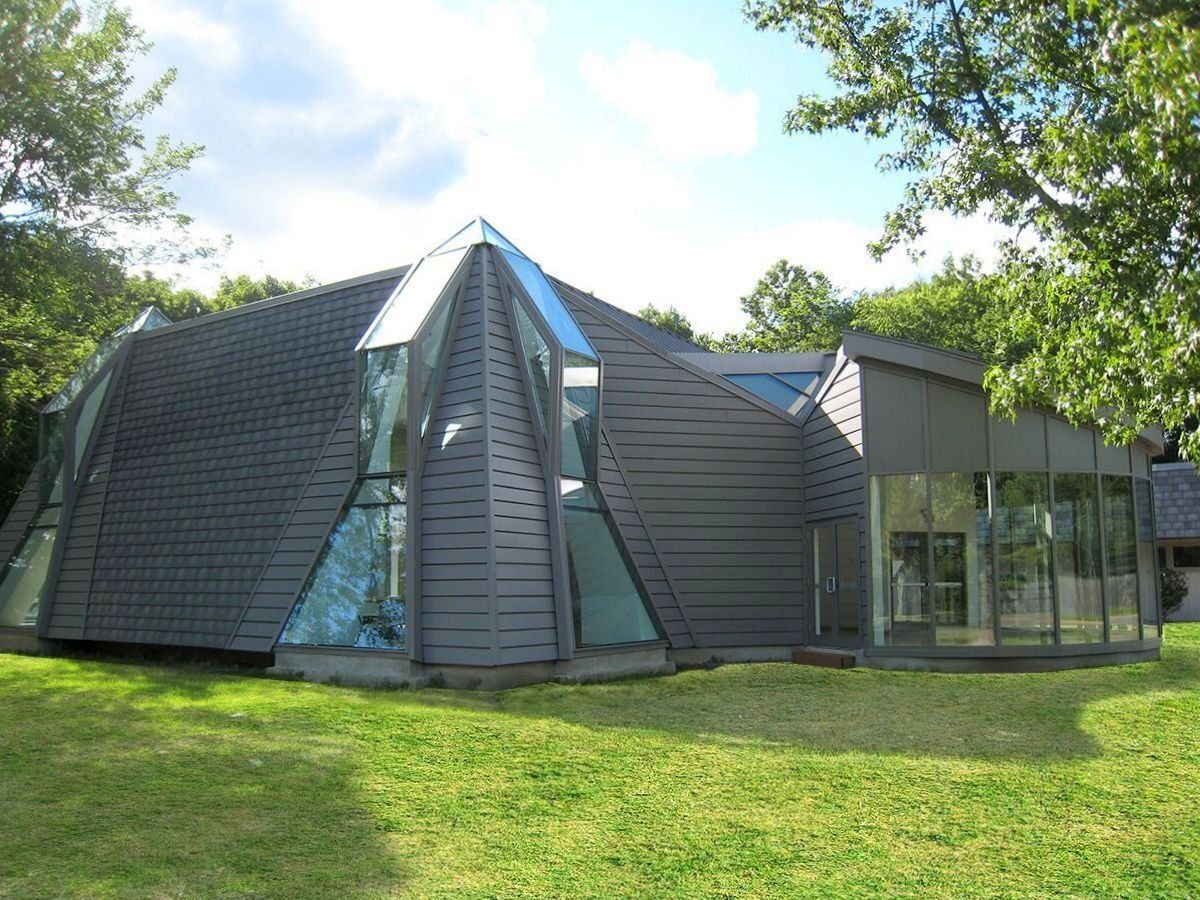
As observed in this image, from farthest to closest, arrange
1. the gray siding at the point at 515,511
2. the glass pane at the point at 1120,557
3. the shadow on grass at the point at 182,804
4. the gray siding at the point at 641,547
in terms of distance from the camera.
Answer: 1. the gray siding at the point at 641,547
2. the glass pane at the point at 1120,557
3. the gray siding at the point at 515,511
4. the shadow on grass at the point at 182,804

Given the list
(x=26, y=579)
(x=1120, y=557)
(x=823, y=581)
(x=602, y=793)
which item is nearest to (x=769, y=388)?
(x=823, y=581)

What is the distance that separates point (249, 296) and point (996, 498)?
1243 inches

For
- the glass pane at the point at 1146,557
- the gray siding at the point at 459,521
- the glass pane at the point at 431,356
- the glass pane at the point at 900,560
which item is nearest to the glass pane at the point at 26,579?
the glass pane at the point at 431,356

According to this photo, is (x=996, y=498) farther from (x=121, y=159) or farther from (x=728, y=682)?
(x=121, y=159)

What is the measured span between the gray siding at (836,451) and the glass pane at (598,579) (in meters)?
3.08

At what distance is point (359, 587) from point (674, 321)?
113 feet

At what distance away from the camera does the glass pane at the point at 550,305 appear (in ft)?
39.4

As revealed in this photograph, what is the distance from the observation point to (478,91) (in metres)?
9.73

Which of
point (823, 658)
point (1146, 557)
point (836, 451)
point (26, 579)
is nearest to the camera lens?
point (823, 658)

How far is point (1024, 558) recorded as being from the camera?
12117 mm

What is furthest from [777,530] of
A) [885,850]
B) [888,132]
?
[885,850]

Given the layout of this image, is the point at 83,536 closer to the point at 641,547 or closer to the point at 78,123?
the point at 78,123

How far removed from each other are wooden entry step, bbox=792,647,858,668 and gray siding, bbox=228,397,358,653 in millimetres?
6406

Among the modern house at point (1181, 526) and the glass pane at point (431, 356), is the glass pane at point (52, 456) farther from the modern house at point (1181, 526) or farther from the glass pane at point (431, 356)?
the modern house at point (1181, 526)
